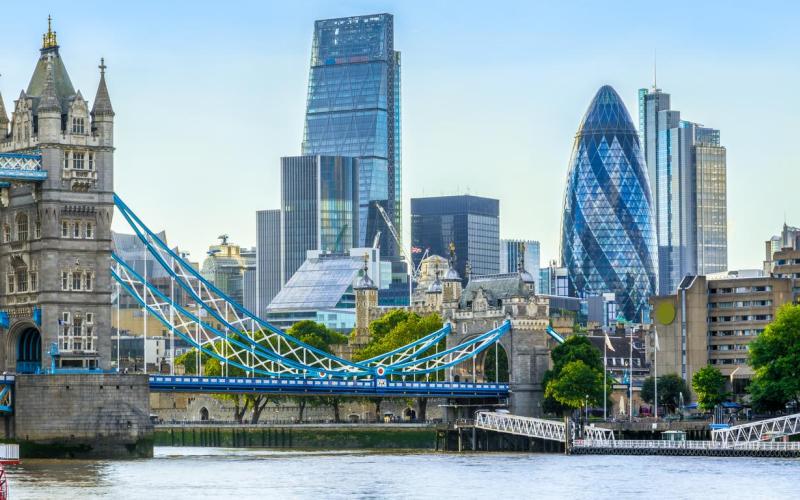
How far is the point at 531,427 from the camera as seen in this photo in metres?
156

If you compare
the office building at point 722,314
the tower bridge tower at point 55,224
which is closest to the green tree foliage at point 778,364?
the office building at point 722,314

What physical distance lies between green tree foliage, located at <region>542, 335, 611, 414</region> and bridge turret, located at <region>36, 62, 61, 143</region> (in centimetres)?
5073

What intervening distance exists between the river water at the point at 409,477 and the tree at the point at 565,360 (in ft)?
96.2

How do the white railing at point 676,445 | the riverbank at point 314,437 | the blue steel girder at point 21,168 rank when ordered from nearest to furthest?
the white railing at point 676,445
the blue steel girder at point 21,168
the riverbank at point 314,437

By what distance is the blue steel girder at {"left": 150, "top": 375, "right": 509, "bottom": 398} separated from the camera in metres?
149

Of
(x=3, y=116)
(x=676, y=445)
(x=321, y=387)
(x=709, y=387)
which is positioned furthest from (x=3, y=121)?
(x=709, y=387)

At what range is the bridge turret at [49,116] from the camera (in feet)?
468

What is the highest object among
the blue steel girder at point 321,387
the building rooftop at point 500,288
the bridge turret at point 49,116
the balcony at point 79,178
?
the bridge turret at point 49,116

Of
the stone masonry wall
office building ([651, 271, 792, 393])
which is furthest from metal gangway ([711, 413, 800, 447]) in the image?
the stone masonry wall

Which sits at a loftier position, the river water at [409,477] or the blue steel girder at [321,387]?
the blue steel girder at [321,387]

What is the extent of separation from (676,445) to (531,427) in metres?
16.3

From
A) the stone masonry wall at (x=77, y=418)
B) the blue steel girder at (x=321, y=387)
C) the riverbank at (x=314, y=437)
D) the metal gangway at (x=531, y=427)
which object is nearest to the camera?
the stone masonry wall at (x=77, y=418)

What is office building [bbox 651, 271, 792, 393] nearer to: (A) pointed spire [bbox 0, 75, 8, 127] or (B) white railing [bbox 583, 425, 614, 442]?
(B) white railing [bbox 583, 425, 614, 442]

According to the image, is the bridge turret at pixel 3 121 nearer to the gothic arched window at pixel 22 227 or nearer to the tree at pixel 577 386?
the gothic arched window at pixel 22 227
